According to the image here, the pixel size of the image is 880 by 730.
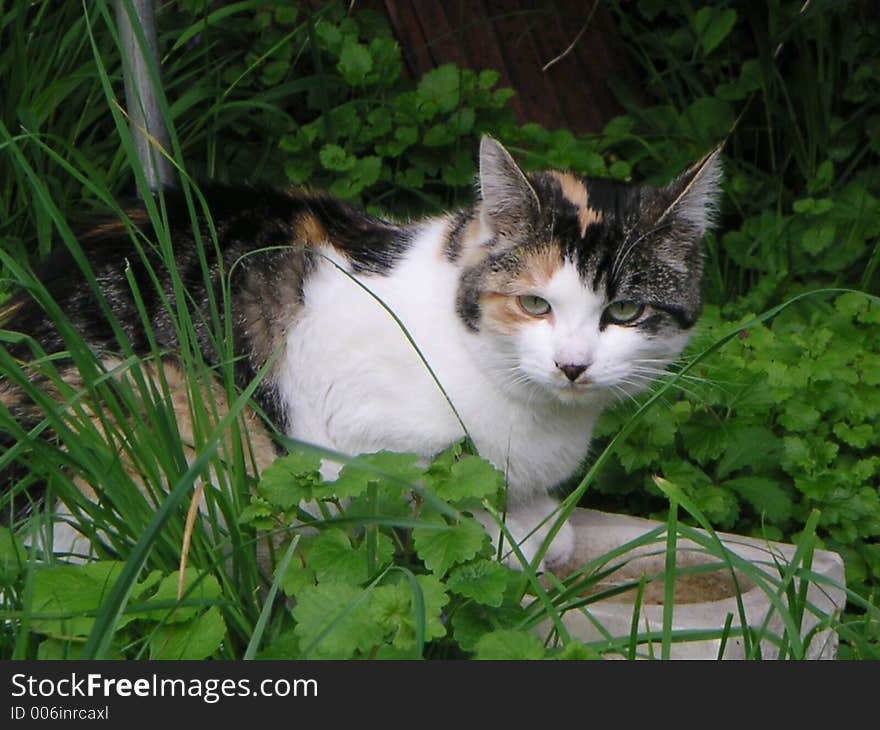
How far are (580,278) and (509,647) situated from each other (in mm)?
818

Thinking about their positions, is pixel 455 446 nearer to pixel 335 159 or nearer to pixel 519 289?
Answer: pixel 519 289

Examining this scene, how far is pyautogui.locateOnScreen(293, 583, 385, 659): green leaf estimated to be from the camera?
1.68 meters

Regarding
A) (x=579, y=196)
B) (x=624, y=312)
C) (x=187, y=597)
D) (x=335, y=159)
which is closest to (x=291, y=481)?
(x=187, y=597)

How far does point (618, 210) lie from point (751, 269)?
152 cm

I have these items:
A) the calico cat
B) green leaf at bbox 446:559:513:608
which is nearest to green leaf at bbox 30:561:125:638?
green leaf at bbox 446:559:513:608

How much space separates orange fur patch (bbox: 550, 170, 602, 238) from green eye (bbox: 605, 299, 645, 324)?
157mm

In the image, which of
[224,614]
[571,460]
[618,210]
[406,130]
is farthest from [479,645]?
[406,130]

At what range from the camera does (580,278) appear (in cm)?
227

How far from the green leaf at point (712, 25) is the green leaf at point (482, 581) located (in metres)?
2.37

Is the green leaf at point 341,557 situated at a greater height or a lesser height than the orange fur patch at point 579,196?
lesser

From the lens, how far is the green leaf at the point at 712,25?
12.1ft

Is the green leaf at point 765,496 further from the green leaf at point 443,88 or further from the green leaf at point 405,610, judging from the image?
the green leaf at point 443,88

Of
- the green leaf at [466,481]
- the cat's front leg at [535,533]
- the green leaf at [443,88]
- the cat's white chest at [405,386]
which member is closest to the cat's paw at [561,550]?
the cat's front leg at [535,533]

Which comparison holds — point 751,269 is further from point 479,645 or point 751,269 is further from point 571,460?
point 479,645
